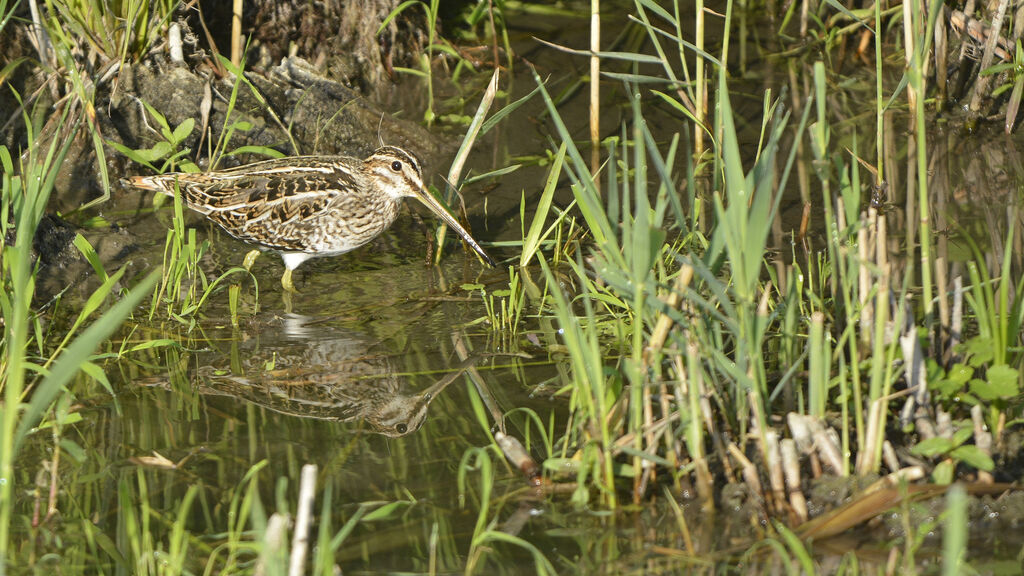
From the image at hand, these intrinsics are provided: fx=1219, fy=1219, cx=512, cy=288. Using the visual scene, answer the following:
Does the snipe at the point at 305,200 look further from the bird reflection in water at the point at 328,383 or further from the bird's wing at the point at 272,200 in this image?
the bird reflection in water at the point at 328,383

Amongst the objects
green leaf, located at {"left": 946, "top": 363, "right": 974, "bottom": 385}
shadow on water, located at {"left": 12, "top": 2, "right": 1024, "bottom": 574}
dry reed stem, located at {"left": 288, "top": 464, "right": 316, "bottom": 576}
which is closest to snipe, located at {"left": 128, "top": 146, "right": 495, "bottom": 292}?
shadow on water, located at {"left": 12, "top": 2, "right": 1024, "bottom": 574}

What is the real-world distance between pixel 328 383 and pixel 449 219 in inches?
58.2

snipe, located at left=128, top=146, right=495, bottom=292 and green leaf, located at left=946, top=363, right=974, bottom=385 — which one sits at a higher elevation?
snipe, located at left=128, top=146, right=495, bottom=292

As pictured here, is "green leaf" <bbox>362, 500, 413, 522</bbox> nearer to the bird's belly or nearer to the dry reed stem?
the dry reed stem

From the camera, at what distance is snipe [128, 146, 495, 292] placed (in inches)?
240

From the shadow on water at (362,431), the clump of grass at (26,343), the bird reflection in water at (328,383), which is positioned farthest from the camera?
the bird reflection in water at (328,383)

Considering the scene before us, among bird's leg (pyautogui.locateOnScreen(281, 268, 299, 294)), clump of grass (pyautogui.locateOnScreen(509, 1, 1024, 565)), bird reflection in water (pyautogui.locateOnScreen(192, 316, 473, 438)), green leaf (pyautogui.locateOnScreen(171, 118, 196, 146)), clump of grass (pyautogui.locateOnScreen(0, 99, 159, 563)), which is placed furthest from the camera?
green leaf (pyautogui.locateOnScreen(171, 118, 196, 146))

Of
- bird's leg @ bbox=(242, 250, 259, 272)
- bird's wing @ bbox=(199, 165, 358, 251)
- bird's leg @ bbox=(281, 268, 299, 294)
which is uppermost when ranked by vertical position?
bird's wing @ bbox=(199, 165, 358, 251)

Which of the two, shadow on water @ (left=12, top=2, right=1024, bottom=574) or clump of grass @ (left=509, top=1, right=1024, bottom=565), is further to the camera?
shadow on water @ (left=12, top=2, right=1024, bottom=574)

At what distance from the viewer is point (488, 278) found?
19.8ft

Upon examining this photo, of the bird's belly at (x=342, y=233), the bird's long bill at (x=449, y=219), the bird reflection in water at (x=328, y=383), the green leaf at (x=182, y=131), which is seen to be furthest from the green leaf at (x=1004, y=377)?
the green leaf at (x=182, y=131)

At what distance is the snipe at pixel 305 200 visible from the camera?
240 inches

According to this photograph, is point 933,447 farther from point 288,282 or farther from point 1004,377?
point 288,282

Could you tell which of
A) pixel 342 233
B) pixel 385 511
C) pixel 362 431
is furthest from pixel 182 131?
pixel 385 511
